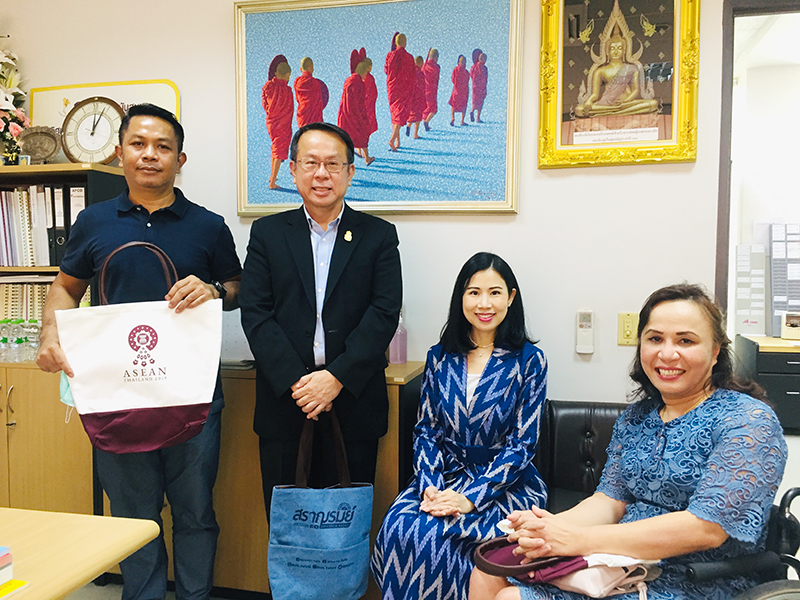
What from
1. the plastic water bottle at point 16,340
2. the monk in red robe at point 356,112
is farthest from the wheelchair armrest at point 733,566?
the plastic water bottle at point 16,340

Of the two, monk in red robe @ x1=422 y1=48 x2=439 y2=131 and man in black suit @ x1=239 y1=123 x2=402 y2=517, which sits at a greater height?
monk in red robe @ x1=422 y1=48 x2=439 y2=131

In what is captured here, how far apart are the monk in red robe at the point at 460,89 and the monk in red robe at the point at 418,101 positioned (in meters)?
0.11

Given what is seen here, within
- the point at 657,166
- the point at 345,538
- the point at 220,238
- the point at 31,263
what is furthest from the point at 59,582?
the point at 657,166

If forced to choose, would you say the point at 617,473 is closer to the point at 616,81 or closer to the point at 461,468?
the point at 461,468

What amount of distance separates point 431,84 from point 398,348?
1.08m

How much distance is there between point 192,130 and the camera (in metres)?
2.60

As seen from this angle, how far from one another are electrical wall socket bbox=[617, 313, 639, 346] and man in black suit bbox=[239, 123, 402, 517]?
3.01ft

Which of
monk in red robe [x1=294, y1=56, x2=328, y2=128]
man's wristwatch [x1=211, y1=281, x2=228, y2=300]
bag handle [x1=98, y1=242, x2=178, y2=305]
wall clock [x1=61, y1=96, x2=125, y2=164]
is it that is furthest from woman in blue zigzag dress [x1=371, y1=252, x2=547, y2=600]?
wall clock [x1=61, y1=96, x2=125, y2=164]

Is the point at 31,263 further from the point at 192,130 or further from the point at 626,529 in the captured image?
the point at 626,529

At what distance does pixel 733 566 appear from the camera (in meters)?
1.21

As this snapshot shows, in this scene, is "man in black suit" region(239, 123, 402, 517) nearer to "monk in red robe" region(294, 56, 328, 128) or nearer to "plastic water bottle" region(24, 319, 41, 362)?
"monk in red robe" region(294, 56, 328, 128)

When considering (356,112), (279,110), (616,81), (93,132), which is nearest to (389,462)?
(356,112)

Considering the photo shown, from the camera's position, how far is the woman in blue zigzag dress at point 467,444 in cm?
170

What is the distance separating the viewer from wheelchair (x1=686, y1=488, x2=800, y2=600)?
1081 mm
